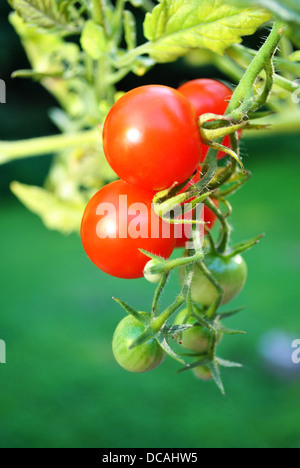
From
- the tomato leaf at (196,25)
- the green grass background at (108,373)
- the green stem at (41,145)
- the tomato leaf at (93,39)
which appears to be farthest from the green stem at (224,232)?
the green grass background at (108,373)

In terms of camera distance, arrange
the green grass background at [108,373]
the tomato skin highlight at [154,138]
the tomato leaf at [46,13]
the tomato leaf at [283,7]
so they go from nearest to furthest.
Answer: the tomato leaf at [283,7] → the tomato skin highlight at [154,138] → the tomato leaf at [46,13] → the green grass background at [108,373]

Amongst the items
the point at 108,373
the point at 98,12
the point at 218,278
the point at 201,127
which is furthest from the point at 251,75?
the point at 108,373

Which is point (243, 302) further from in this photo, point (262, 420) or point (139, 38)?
point (139, 38)

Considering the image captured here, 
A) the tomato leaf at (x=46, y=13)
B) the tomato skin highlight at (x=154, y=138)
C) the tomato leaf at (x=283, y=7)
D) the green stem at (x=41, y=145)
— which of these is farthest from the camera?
the green stem at (x=41, y=145)

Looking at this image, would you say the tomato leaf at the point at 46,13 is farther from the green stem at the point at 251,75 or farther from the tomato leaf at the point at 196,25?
the green stem at the point at 251,75

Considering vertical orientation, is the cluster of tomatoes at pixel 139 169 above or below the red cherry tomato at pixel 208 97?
below

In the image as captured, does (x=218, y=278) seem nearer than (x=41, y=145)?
Yes

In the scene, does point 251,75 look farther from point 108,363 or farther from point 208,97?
point 108,363

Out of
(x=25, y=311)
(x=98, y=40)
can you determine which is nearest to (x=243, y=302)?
(x=25, y=311)
